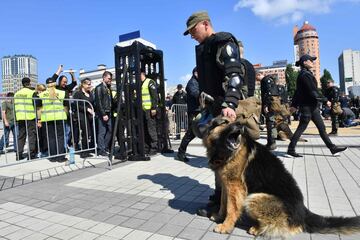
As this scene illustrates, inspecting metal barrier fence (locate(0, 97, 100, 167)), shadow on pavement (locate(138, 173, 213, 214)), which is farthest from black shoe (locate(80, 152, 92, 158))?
shadow on pavement (locate(138, 173, 213, 214))

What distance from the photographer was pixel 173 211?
370 cm

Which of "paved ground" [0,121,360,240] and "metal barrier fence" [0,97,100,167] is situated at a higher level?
"metal barrier fence" [0,97,100,167]

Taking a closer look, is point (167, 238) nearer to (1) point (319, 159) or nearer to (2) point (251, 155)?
(2) point (251, 155)

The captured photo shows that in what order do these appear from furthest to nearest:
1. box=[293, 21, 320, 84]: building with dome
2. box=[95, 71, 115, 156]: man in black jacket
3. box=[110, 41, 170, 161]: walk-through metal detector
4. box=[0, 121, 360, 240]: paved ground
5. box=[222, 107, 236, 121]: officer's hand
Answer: box=[293, 21, 320, 84]: building with dome → box=[95, 71, 115, 156]: man in black jacket → box=[110, 41, 170, 161]: walk-through metal detector → box=[0, 121, 360, 240]: paved ground → box=[222, 107, 236, 121]: officer's hand

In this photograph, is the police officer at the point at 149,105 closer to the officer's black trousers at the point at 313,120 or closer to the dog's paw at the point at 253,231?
the officer's black trousers at the point at 313,120

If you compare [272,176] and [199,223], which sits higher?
[272,176]

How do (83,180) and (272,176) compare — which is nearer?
(272,176)

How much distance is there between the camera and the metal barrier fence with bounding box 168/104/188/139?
12.2 m

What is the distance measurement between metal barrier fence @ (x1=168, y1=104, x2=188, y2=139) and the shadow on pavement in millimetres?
6531

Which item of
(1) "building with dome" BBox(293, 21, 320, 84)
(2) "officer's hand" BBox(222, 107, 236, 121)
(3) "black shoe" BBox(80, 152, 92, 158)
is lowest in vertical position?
(3) "black shoe" BBox(80, 152, 92, 158)

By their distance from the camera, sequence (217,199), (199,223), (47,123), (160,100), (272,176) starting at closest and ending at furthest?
(272,176) → (199,223) → (217,199) → (47,123) → (160,100)

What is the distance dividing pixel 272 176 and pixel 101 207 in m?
2.31

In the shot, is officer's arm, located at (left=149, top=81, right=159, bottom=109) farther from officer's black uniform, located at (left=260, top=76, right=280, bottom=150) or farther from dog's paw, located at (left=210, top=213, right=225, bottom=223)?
dog's paw, located at (left=210, top=213, right=225, bottom=223)

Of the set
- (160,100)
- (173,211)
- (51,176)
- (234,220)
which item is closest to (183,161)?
(160,100)
